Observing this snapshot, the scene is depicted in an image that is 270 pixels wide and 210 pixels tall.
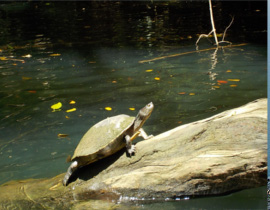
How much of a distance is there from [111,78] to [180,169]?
15.2ft

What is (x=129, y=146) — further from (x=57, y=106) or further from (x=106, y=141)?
(x=57, y=106)

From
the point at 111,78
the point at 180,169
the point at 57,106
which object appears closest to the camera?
the point at 180,169

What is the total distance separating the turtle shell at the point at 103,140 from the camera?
360 cm

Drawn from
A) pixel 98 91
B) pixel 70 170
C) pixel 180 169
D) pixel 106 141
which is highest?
pixel 106 141

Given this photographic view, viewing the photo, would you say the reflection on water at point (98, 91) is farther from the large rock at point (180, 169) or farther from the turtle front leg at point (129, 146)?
the turtle front leg at point (129, 146)

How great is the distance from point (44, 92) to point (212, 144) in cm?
448

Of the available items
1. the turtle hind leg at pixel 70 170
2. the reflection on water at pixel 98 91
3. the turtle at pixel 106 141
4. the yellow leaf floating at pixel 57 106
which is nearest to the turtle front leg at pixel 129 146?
the turtle at pixel 106 141

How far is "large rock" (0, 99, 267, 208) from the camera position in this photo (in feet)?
10.9

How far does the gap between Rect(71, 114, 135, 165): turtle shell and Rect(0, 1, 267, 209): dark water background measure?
786mm

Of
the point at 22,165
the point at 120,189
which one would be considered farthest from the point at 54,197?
the point at 22,165

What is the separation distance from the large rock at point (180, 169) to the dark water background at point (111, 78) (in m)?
0.18

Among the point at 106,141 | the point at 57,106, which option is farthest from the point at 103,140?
the point at 57,106

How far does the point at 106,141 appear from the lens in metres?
3.60

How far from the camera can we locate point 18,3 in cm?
2195
